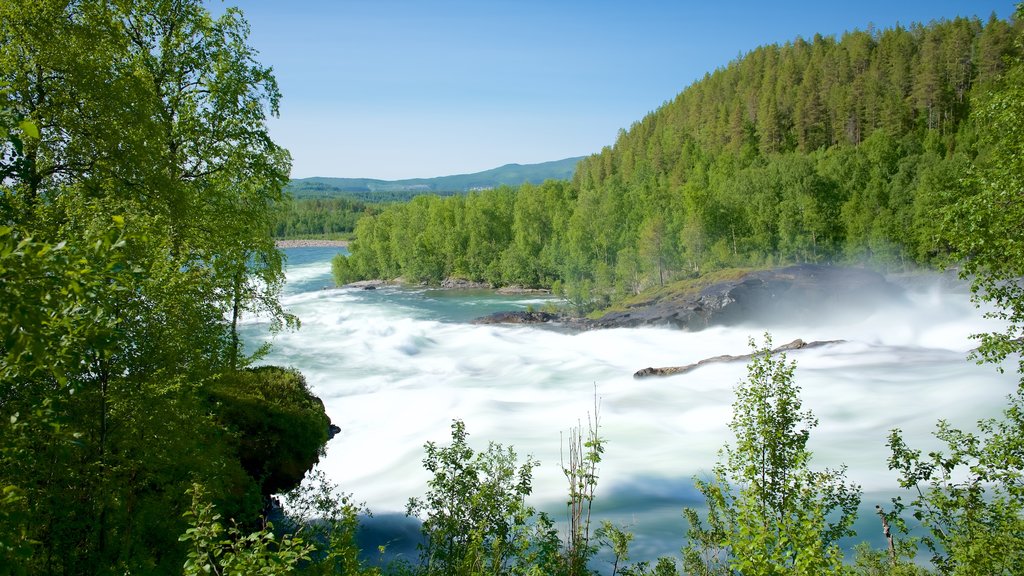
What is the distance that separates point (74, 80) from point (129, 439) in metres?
5.23

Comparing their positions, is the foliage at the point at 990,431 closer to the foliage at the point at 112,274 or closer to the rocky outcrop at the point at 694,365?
the foliage at the point at 112,274

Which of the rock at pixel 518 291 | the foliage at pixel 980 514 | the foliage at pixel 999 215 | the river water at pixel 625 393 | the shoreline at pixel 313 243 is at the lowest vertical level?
the river water at pixel 625 393

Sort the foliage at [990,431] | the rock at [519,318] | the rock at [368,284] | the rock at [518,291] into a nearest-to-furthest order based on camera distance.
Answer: the foliage at [990,431]
the rock at [519,318]
the rock at [518,291]
the rock at [368,284]

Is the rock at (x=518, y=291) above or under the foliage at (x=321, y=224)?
under

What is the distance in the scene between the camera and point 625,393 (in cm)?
3064

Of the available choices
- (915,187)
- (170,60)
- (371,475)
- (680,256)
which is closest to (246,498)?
(170,60)

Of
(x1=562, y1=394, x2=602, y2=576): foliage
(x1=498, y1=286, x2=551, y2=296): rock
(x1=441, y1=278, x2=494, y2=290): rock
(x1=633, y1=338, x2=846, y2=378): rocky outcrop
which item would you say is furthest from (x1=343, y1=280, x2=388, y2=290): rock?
(x1=562, y1=394, x2=602, y2=576): foliage

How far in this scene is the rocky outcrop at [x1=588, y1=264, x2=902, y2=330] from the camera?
45.3 metres

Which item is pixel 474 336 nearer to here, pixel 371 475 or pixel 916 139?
pixel 371 475

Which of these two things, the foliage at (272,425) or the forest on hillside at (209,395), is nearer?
the forest on hillside at (209,395)

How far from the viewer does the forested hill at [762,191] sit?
5872 cm

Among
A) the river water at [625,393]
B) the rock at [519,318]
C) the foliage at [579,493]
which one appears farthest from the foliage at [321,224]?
the foliage at [579,493]

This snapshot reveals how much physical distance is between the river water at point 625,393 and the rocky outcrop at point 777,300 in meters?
1.15

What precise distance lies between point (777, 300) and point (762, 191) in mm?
23900
